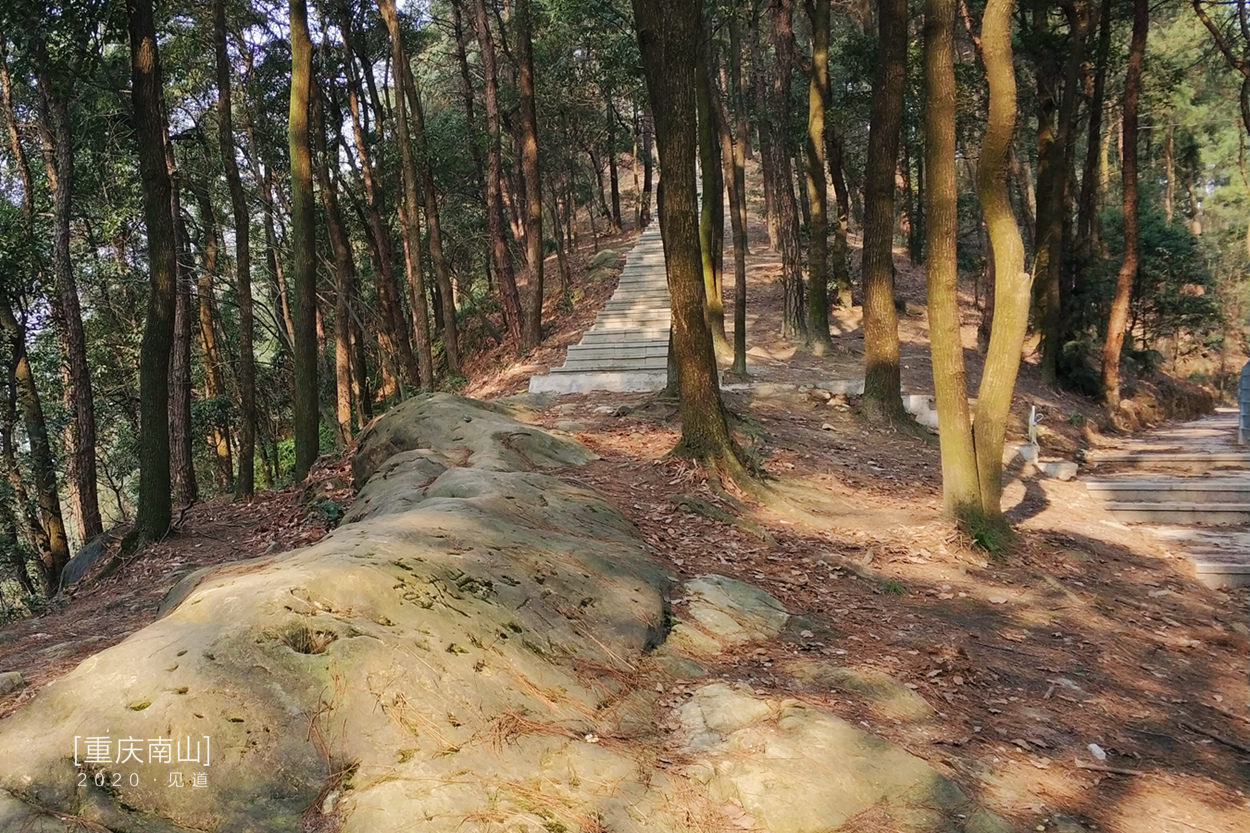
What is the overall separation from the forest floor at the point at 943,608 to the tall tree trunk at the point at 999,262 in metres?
0.77

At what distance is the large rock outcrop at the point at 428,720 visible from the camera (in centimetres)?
274

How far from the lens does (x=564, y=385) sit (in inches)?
520

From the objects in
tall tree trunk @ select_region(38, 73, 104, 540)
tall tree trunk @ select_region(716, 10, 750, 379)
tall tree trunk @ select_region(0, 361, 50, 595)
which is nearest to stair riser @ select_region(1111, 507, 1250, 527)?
tall tree trunk @ select_region(716, 10, 750, 379)

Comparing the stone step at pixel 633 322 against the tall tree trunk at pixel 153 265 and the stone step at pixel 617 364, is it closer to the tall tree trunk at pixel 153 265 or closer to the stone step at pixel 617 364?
the stone step at pixel 617 364

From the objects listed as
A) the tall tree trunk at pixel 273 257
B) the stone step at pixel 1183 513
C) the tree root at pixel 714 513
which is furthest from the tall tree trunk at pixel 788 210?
the tall tree trunk at pixel 273 257

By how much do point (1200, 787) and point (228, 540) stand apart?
8.39 meters

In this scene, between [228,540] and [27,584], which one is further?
[27,584]

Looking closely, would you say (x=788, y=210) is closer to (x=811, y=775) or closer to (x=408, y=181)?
(x=408, y=181)

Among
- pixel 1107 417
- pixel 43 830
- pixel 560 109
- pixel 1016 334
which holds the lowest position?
pixel 1107 417

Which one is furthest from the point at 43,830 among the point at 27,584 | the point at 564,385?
the point at 27,584

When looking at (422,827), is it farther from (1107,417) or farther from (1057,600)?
(1107,417)

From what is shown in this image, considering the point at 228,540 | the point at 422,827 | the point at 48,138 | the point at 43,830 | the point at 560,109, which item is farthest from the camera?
the point at 560,109

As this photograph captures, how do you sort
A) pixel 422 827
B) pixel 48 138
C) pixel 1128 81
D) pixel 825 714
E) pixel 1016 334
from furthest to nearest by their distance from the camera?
pixel 1128 81 → pixel 48 138 → pixel 1016 334 → pixel 825 714 → pixel 422 827

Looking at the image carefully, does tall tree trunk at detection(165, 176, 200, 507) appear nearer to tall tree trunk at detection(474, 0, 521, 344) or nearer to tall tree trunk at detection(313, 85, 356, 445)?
tall tree trunk at detection(313, 85, 356, 445)
